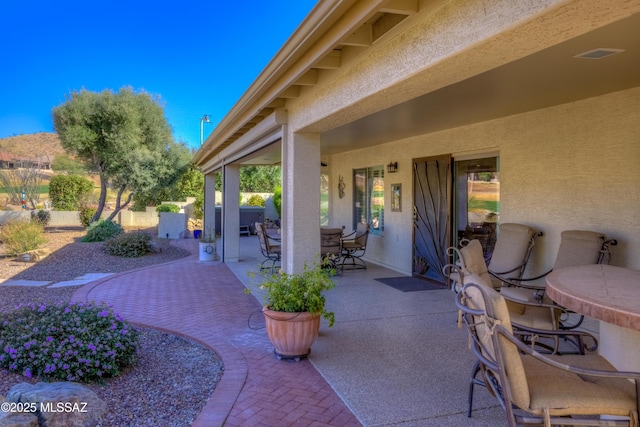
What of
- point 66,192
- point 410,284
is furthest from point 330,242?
point 66,192

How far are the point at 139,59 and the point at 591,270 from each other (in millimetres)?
27648

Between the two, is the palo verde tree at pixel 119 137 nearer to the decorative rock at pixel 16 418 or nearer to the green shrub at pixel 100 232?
the green shrub at pixel 100 232

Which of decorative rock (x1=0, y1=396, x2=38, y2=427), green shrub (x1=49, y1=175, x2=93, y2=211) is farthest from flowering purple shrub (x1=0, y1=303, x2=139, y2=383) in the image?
green shrub (x1=49, y1=175, x2=93, y2=211)

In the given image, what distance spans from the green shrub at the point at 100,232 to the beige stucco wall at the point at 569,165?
1125 centimetres

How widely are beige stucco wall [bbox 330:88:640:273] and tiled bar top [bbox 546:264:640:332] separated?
75.0 inches

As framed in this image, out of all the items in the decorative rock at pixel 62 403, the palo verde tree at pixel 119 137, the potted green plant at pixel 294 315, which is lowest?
the decorative rock at pixel 62 403

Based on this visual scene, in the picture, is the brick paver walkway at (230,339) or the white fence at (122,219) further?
the white fence at (122,219)

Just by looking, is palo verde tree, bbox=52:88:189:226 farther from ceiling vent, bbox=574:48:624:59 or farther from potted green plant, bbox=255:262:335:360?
ceiling vent, bbox=574:48:624:59

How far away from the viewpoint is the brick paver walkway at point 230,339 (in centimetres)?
292

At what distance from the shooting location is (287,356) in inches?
153

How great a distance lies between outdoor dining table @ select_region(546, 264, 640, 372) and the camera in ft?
6.40

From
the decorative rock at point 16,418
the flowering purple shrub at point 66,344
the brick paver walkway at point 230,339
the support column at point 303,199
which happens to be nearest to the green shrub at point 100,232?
the brick paver walkway at point 230,339

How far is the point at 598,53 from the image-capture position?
3.26m

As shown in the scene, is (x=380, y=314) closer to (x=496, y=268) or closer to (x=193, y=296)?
(x=496, y=268)
